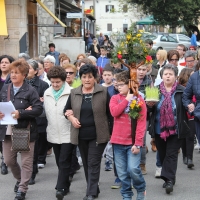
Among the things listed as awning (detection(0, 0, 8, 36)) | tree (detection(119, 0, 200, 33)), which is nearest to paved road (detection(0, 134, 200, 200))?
awning (detection(0, 0, 8, 36))

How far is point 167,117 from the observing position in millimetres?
7723

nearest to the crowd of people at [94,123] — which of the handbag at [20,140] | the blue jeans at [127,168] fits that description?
the blue jeans at [127,168]

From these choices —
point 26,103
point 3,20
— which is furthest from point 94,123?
point 3,20

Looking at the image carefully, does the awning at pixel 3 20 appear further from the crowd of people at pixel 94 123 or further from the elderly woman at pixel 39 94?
the crowd of people at pixel 94 123

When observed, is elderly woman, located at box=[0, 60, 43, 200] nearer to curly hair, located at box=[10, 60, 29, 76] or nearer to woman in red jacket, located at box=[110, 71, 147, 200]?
curly hair, located at box=[10, 60, 29, 76]

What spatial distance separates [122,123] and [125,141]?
230mm

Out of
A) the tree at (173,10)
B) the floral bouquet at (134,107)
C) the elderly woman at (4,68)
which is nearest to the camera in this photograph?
the floral bouquet at (134,107)

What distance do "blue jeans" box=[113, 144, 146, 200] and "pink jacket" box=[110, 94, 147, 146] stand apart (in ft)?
0.31

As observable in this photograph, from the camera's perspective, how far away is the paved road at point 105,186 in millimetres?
7711

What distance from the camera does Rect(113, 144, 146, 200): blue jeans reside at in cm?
661

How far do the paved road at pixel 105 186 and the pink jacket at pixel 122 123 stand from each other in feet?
4.19

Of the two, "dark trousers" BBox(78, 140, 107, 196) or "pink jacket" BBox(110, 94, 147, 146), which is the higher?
"pink jacket" BBox(110, 94, 147, 146)

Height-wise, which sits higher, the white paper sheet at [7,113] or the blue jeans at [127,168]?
the white paper sheet at [7,113]

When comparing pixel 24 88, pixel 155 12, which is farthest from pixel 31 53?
pixel 155 12
